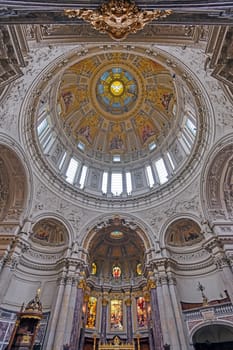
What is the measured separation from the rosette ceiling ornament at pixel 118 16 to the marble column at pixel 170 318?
14897 millimetres

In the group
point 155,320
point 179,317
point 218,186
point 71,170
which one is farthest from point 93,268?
point 218,186

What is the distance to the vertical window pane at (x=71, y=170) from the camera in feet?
70.7

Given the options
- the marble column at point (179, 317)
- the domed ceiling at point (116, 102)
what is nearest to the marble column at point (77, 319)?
the marble column at point (179, 317)

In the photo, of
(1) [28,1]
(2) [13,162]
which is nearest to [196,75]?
(1) [28,1]

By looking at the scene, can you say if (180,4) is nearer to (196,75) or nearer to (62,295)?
(196,75)

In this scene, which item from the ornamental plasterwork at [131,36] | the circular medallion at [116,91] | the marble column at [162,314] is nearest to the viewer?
the ornamental plasterwork at [131,36]

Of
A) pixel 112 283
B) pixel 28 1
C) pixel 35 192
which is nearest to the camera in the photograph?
pixel 28 1

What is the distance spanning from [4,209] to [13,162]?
11.4ft

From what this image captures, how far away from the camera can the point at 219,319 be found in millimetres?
12797

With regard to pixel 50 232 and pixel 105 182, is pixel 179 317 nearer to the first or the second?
pixel 50 232

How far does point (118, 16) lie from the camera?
5.25 meters

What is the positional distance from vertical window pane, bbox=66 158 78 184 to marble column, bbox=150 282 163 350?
11.7 m

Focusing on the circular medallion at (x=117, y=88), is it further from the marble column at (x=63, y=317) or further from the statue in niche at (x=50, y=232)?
the marble column at (x=63, y=317)

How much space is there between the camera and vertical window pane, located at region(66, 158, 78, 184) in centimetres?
2155
